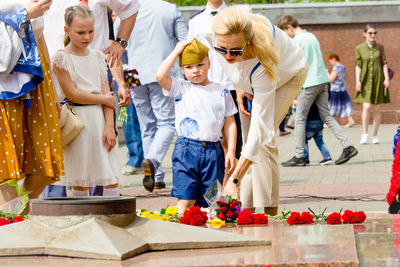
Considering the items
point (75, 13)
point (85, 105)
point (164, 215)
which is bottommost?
point (164, 215)

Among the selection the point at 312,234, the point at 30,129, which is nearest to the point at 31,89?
the point at 30,129

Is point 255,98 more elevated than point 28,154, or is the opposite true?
point 255,98

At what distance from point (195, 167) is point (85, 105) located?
3.38 ft

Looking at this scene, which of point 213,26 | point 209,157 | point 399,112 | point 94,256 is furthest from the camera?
point 399,112

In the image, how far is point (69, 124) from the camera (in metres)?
6.73

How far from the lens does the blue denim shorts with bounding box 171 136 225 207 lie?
682 centimetres

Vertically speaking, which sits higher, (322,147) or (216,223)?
(216,223)

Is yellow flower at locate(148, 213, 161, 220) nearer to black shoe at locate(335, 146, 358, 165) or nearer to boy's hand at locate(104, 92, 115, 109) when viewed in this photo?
boy's hand at locate(104, 92, 115, 109)

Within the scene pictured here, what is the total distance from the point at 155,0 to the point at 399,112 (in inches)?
526

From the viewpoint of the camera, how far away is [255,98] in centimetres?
609

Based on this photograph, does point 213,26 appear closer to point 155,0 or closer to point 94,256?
point 94,256

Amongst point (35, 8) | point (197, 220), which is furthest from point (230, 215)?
point (35, 8)

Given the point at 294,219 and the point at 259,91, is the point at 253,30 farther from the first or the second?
the point at 294,219

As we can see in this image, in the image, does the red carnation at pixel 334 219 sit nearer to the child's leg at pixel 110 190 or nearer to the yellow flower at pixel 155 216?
the yellow flower at pixel 155 216
